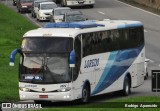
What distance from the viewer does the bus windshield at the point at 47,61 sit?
25422 millimetres

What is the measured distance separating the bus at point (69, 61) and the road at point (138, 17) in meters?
1.95

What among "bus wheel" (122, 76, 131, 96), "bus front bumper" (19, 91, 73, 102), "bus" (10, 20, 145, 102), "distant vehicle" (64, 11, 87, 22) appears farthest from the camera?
"distant vehicle" (64, 11, 87, 22)

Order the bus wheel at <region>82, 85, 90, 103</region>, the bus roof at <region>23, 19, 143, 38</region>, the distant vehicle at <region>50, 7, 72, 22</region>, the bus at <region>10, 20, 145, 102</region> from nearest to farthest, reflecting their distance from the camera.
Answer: the bus at <region>10, 20, 145, 102</region> → the bus roof at <region>23, 19, 143, 38</region> → the bus wheel at <region>82, 85, 90, 103</region> → the distant vehicle at <region>50, 7, 72, 22</region>

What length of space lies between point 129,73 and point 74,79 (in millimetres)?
5260

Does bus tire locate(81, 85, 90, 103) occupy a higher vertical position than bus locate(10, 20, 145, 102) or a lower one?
lower

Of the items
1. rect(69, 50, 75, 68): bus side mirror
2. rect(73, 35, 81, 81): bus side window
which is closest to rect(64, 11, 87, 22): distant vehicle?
rect(73, 35, 81, 81): bus side window

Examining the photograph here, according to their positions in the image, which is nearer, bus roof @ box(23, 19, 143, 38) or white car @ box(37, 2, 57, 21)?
bus roof @ box(23, 19, 143, 38)

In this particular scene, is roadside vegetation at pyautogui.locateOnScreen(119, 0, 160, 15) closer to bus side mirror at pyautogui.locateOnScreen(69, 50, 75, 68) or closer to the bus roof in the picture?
the bus roof

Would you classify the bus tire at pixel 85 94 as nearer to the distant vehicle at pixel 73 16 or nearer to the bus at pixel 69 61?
the bus at pixel 69 61

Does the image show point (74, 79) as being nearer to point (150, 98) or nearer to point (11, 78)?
point (150, 98)

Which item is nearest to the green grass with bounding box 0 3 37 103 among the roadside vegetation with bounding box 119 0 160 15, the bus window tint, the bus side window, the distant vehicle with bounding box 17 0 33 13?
the distant vehicle with bounding box 17 0 33 13

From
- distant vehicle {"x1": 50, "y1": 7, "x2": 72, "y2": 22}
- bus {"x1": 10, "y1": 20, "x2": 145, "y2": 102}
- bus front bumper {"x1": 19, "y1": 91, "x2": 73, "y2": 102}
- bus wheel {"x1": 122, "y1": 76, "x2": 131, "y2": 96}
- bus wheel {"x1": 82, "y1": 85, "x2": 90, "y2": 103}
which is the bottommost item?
distant vehicle {"x1": 50, "y1": 7, "x2": 72, "y2": 22}

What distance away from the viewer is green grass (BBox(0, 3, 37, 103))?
2886 centimetres

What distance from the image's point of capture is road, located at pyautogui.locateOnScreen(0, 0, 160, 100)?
40.1 metres
